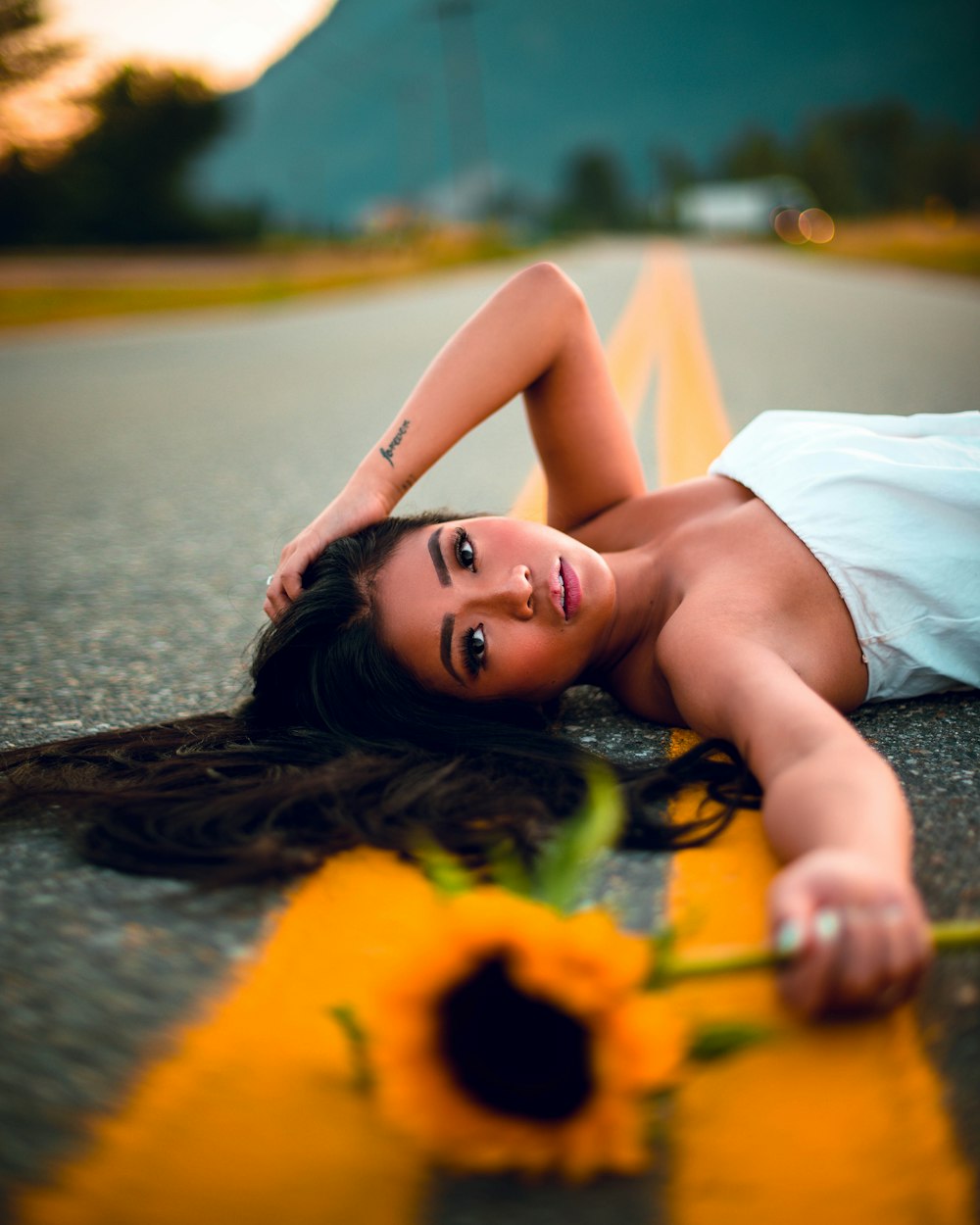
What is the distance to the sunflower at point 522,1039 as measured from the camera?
1.01 metres

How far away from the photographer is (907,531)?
95.0 inches

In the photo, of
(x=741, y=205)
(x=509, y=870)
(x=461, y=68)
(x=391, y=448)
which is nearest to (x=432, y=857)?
(x=509, y=870)

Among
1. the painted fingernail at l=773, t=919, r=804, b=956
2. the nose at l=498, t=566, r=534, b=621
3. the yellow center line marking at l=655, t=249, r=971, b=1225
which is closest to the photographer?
the yellow center line marking at l=655, t=249, r=971, b=1225

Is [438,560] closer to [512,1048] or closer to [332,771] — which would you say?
[332,771]

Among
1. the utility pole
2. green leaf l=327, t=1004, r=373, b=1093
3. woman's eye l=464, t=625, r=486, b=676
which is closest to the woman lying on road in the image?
woman's eye l=464, t=625, r=486, b=676

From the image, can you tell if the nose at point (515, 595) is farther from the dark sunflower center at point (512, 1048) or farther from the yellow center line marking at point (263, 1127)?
the dark sunflower center at point (512, 1048)

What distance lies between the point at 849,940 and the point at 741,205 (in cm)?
11085

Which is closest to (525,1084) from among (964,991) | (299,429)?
(964,991)

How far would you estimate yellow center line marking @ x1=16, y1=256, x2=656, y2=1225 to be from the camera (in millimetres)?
1137

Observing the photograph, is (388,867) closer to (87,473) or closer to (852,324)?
(87,473)

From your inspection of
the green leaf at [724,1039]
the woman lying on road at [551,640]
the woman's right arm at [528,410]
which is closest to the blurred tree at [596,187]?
the woman's right arm at [528,410]

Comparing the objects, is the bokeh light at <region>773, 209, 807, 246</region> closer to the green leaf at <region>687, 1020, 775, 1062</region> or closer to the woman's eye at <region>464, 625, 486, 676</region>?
the woman's eye at <region>464, 625, 486, 676</region>

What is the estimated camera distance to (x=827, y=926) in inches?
48.6

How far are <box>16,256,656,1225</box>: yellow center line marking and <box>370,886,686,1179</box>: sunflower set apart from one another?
0.10 meters
